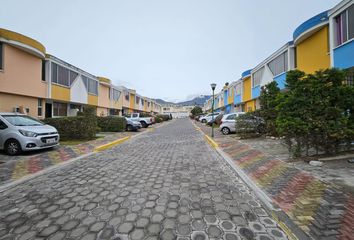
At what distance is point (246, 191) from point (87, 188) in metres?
3.67

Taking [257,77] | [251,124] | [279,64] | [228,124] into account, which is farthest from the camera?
[257,77]

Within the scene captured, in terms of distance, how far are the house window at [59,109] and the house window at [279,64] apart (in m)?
22.3

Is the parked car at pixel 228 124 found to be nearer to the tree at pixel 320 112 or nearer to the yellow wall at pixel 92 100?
the tree at pixel 320 112

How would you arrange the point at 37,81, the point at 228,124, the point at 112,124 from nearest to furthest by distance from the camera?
the point at 37,81
the point at 228,124
the point at 112,124

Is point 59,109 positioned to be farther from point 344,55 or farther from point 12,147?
point 344,55

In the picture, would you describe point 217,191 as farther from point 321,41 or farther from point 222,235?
point 321,41

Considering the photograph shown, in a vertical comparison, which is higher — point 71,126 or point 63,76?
point 63,76

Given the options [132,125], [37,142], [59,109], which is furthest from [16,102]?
[132,125]

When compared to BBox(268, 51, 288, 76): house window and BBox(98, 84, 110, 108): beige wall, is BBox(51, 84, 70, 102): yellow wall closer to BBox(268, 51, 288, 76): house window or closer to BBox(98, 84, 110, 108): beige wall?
BBox(98, 84, 110, 108): beige wall

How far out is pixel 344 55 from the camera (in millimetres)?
9938

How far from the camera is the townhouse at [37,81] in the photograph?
13276 millimetres

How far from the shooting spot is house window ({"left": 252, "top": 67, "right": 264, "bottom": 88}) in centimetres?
2348

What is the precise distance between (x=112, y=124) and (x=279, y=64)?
17147 mm

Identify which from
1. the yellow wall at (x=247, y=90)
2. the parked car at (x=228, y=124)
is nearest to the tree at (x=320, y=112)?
the parked car at (x=228, y=124)
